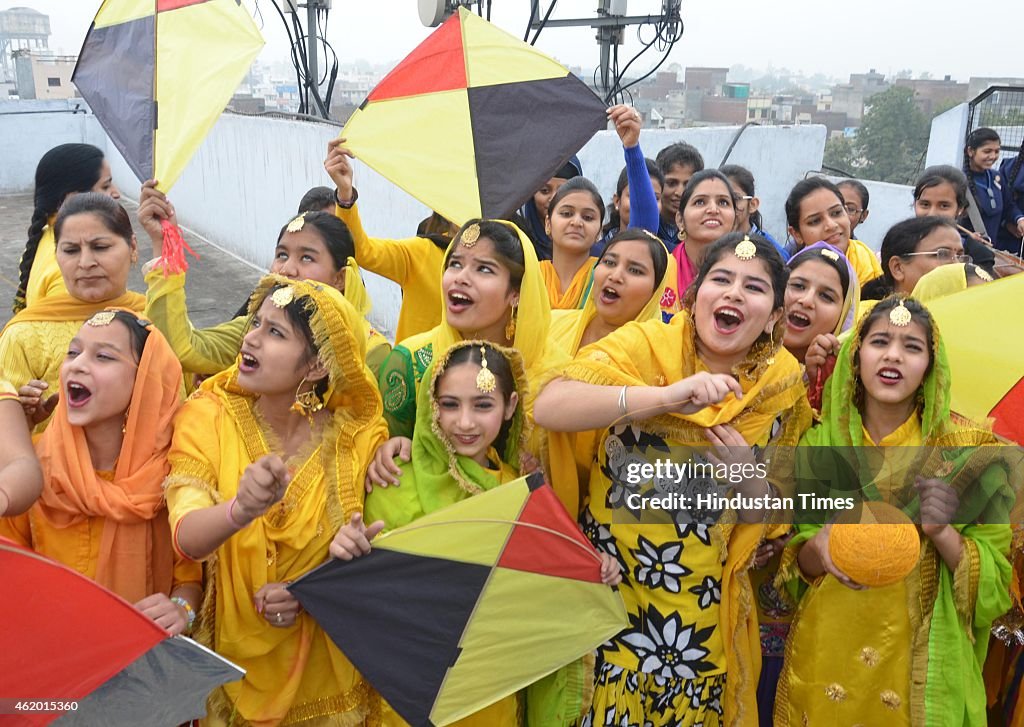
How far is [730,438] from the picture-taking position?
6.95ft

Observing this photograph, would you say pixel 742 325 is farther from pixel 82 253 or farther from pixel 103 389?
pixel 82 253

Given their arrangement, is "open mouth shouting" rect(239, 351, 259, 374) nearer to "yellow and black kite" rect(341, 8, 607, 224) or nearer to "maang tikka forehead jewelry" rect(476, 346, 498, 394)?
"maang tikka forehead jewelry" rect(476, 346, 498, 394)

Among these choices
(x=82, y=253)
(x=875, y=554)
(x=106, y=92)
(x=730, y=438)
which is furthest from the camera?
(x=106, y=92)

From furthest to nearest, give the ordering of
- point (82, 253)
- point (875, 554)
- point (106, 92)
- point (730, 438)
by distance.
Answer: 1. point (106, 92)
2. point (82, 253)
3. point (730, 438)
4. point (875, 554)

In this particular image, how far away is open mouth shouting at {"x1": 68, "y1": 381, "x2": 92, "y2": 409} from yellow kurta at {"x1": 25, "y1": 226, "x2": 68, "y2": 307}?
2.42 feet

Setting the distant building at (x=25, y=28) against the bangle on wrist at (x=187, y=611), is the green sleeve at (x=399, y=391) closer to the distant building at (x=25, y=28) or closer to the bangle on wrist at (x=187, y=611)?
the bangle on wrist at (x=187, y=611)

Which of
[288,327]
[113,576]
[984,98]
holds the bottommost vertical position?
[113,576]

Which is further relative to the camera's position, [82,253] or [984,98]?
[984,98]

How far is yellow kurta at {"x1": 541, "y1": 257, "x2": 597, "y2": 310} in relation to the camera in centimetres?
343

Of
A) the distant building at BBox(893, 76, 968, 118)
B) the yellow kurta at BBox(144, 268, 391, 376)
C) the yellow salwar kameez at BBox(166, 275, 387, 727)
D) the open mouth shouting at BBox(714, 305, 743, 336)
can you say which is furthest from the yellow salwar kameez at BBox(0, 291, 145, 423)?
the distant building at BBox(893, 76, 968, 118)

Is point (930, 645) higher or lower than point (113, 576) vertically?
lower

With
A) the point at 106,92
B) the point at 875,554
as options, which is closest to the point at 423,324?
the point at 106,92

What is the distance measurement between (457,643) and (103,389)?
1022 mm

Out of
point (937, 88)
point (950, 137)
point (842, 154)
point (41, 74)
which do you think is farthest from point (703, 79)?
point (950, 137)
